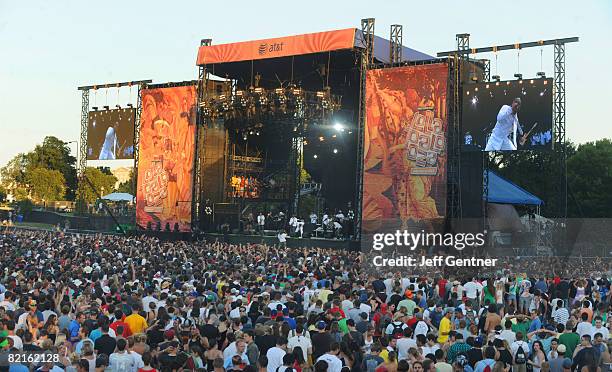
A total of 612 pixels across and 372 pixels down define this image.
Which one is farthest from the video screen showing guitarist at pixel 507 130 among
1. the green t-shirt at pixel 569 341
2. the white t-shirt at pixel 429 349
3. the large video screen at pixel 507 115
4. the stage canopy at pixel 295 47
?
the white t-shirt at pixel 429 349

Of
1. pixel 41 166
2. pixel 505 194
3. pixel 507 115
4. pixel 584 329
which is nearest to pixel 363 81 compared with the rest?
pixel 507 115

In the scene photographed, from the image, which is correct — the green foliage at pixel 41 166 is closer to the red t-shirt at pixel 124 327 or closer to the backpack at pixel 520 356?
the red t-shirt at pixel 124 327

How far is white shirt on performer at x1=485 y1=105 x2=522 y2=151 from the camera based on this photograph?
25.3 m

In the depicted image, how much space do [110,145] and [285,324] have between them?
3061 centimetres

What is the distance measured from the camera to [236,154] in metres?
35.2

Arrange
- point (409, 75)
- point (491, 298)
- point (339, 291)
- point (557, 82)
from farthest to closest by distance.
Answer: point (409, 75), point (557, 82), point (491, 298), point (339, 291)

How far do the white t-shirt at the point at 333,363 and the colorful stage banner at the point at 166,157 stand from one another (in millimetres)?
26290

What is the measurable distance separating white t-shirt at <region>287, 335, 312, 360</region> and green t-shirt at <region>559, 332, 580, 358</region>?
10.3 ft

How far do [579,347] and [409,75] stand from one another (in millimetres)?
19485

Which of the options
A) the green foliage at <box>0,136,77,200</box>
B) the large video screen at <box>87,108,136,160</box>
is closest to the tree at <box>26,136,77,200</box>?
the green foliage at <box>0,136,77,200</box>

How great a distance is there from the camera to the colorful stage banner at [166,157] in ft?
110

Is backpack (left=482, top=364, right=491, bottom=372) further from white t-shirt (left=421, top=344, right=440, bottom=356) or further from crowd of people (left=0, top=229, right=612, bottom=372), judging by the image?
white t-shirt (left=421, top=344, right=440, bottom=356)

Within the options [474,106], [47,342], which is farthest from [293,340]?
[474,106]

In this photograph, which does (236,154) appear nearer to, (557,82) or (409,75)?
(409,75)
